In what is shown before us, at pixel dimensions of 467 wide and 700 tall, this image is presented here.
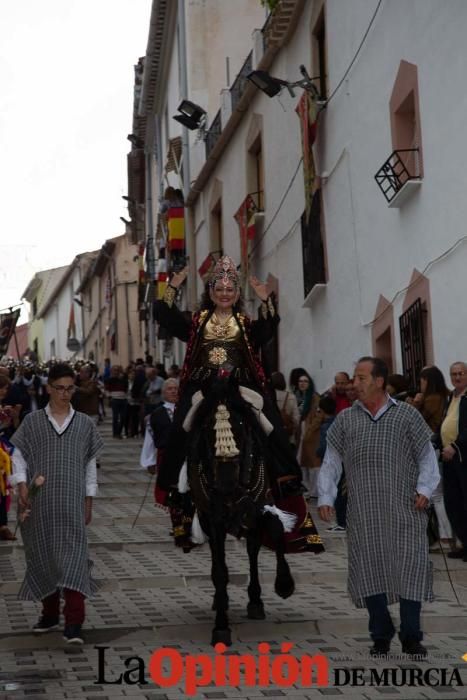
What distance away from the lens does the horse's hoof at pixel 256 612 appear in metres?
8.85

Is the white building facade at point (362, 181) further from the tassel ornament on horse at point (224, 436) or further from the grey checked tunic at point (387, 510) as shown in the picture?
the grey checked tunic at point (387, 510)

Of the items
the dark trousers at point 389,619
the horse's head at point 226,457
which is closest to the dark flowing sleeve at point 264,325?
the horse's head at point 226,457

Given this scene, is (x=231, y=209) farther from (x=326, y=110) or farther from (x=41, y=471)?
(x=41, y=471)

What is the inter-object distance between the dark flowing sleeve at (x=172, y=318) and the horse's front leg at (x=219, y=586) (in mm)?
1453

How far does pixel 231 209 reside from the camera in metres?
27.0

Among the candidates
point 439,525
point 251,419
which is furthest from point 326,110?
point 251,419

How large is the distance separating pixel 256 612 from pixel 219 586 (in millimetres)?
755

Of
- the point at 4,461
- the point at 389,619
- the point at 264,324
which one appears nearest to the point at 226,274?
the point at 264,324

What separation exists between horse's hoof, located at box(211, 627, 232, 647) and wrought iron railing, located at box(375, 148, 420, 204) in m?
7.35

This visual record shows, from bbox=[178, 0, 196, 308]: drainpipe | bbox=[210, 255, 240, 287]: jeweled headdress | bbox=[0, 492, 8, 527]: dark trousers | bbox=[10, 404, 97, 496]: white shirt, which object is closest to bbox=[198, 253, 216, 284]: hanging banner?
bbox=[178, 0, 196, 308]: drainpipe

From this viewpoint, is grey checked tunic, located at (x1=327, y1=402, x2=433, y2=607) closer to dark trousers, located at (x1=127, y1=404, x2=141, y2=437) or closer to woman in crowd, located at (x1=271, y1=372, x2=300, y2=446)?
woman in crowd, located at (x1=271, y1=372, x2=300, y2=446)

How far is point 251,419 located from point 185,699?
237 centimetres

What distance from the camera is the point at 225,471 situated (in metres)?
8.28

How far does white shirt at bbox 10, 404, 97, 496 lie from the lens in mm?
8500
